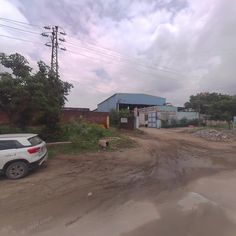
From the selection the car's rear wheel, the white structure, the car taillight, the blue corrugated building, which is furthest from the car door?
the blue corrugated building

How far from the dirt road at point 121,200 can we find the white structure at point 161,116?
29.4 meters

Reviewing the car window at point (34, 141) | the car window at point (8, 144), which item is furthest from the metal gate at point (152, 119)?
the car window at point (8, 144)

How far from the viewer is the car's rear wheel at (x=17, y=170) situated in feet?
29.0

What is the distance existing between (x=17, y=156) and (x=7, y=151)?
14.8 inches

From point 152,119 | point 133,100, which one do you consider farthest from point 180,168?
point 133,100

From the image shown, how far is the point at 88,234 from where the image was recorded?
4.78 m

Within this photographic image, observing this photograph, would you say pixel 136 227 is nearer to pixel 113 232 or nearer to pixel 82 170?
pixel 113 232

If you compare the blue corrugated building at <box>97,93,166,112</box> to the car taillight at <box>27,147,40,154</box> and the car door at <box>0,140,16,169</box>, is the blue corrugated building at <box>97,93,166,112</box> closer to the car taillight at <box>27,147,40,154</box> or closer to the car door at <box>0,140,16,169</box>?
the car taillight at <box>27,147,40,154</box>

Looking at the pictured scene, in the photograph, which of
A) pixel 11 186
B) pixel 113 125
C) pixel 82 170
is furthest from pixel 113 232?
pixel 113 125

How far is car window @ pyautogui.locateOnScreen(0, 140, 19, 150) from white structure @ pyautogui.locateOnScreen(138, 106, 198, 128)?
32.8m

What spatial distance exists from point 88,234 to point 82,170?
5.30 m

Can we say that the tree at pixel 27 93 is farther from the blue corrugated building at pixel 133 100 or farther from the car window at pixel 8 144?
the blue corrugated building at pixel 133 100

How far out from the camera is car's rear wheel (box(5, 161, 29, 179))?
884 cm

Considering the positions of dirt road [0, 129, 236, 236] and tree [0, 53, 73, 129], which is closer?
dirt road [0, 129, 236, 236]
